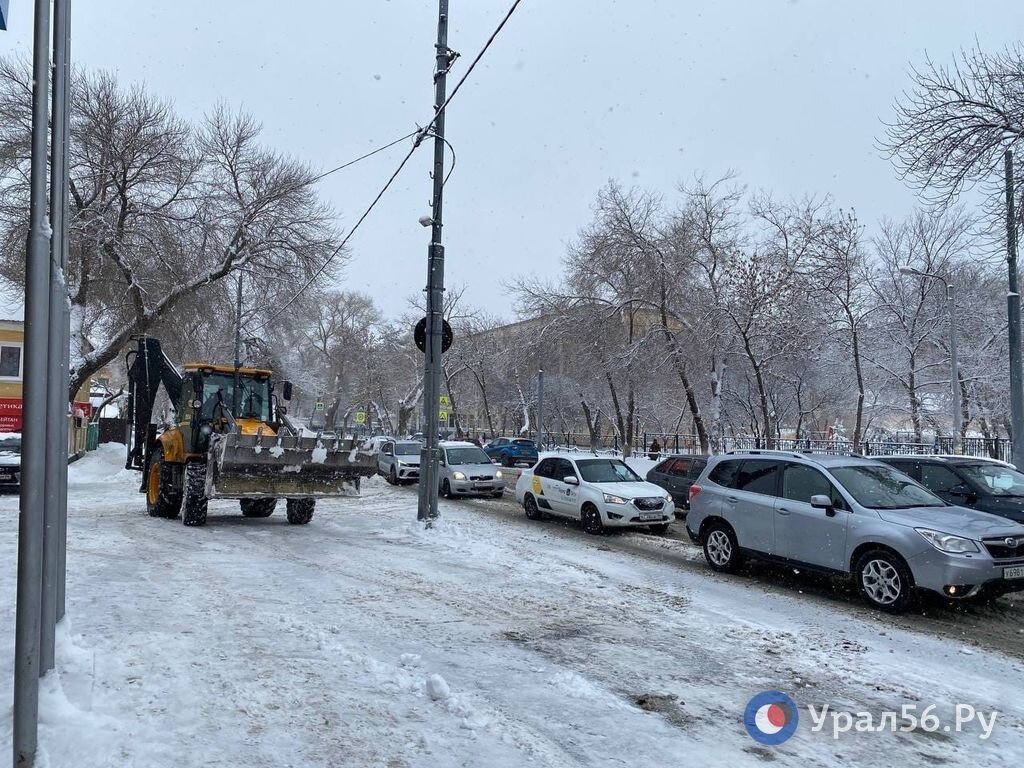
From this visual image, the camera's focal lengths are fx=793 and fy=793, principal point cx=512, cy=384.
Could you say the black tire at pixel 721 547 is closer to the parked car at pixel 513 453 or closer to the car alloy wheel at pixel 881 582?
the car alloy wheel at pixel 881 582

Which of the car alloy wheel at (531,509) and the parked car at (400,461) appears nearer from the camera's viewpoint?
the car alloy wheel at (531,509)

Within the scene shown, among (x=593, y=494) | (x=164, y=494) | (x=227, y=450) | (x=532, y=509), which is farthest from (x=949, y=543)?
(x=164, y=494)

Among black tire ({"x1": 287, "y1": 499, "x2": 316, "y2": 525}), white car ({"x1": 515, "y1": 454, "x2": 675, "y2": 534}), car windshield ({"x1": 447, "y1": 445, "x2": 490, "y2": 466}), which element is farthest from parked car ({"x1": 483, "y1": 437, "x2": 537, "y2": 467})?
black tire ({"x1": 287, "y1": 499, "x2": 316, "y2": 525})

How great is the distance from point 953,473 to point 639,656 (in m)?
8.18

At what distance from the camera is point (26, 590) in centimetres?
336

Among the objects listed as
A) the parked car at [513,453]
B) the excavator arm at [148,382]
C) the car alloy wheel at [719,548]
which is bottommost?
the parked car at [513,453]

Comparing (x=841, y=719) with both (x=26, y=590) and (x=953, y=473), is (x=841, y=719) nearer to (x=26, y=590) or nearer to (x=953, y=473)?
(x=26, y=590)

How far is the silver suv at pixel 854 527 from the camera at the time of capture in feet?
24.9

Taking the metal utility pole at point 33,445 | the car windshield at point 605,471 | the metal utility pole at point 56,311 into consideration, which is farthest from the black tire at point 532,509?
the metal utility pole at point 33,445

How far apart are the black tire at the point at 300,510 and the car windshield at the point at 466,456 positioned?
7.46 meters

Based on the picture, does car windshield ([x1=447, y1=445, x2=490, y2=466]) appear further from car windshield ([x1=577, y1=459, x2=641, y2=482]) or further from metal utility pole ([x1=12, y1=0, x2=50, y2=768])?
metal utility pole ([x1=12, y1=0, x2=50, y2=768])

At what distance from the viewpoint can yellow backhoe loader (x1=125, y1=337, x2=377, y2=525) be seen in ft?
41.6

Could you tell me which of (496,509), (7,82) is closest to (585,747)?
(496,509)

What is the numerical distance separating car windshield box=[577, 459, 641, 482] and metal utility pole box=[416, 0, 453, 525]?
9.72 feet
